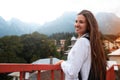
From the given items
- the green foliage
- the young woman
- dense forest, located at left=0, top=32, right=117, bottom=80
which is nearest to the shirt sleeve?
the young woman

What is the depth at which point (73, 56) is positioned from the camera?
5.78 ft

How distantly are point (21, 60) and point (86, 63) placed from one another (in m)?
41.5

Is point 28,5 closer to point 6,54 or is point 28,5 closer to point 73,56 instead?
point 6,54

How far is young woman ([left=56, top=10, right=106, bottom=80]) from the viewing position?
1.76 meters

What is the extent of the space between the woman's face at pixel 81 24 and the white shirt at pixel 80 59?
83 millimetres

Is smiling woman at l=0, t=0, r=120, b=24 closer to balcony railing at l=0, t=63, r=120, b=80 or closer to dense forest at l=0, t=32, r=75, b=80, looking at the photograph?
dense forest at l=0, t=32, r=75, b=80

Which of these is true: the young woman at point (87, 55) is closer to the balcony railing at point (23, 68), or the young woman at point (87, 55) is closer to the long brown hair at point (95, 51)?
the long brown hair at point (95, 51)

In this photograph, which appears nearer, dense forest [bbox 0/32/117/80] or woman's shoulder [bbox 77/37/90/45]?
woman's shoulder [bbox 77/37/90/45]

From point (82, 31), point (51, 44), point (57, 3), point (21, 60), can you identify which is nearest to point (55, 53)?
point (51, 44)

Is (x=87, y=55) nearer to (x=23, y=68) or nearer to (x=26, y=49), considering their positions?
(x=23, y=68)

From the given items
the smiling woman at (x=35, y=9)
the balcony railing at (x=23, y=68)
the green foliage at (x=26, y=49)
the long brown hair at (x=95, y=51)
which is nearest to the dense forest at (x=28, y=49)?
the green foliage at (x=26, y=49)

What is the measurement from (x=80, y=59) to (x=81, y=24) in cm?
24

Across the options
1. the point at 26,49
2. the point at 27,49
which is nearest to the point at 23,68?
the point at 26,49

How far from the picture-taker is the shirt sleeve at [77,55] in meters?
1.75
